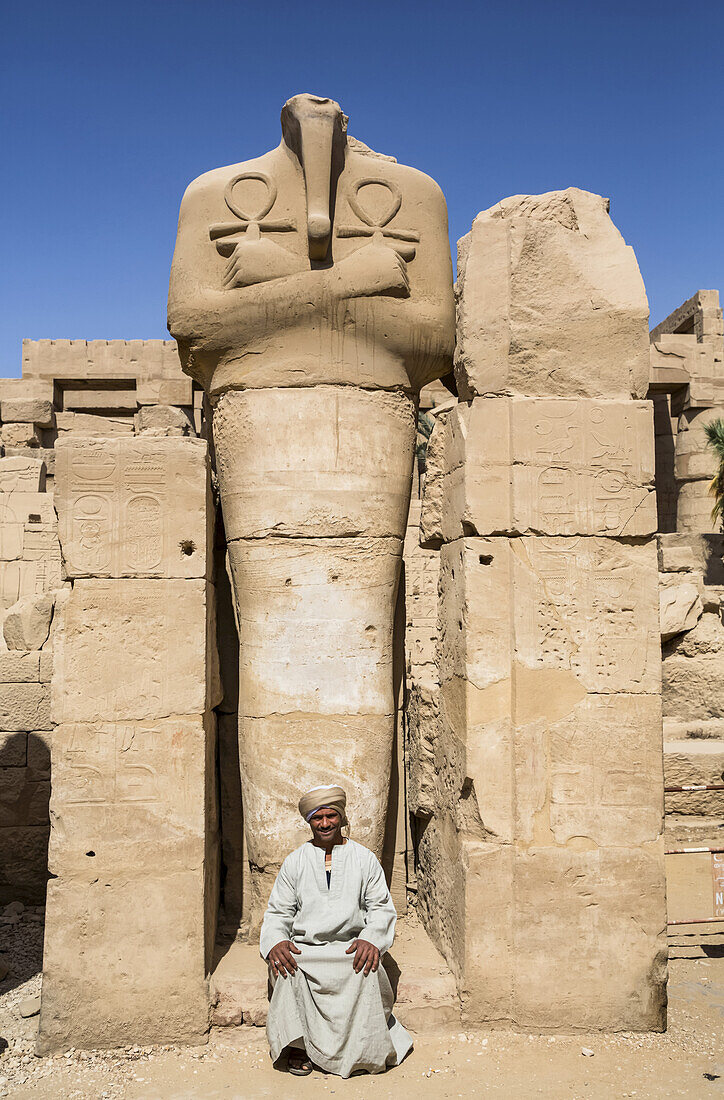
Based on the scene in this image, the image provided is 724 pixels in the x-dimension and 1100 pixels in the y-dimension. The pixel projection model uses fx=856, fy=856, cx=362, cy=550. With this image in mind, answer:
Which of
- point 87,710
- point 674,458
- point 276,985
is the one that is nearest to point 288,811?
point 276,985

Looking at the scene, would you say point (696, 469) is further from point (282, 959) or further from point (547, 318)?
point (282, 959)

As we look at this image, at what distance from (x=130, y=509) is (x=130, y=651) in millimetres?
640

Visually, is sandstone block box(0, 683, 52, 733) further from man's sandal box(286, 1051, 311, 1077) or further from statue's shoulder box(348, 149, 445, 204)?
statue's shoulder box(348, 149, 445, 204)

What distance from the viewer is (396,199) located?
14.1ft

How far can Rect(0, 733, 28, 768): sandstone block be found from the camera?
5.46 meters

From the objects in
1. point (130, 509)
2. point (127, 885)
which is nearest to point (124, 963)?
point (127, 885)

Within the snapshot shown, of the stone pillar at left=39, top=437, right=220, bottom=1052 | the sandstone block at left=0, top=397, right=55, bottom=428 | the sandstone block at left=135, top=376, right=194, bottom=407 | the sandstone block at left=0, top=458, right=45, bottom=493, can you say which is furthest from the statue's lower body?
the sandstone block at left=0, top=397, right=55, bottom=428

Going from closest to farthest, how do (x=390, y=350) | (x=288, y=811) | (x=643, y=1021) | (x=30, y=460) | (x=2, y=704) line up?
(x=643, y=1021) < (x=288, y=811) < (x=390, y=350) < (x=2, y=704) < (x=30, y=460)

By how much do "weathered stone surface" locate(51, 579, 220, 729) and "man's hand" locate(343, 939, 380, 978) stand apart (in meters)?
1.19

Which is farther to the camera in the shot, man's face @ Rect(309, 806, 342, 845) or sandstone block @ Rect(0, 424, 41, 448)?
sandstone block @ Rect(0, 424, 41, 448)

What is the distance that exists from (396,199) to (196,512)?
6.18 ft

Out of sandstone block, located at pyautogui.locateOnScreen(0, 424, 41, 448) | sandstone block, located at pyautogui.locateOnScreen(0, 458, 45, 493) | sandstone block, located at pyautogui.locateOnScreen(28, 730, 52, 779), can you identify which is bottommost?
sandstone block, located at pyautogui.locateOnScreen(28, 730, 52, 779)

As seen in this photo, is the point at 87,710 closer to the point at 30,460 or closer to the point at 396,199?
the point at 396,199

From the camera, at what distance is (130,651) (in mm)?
3818
